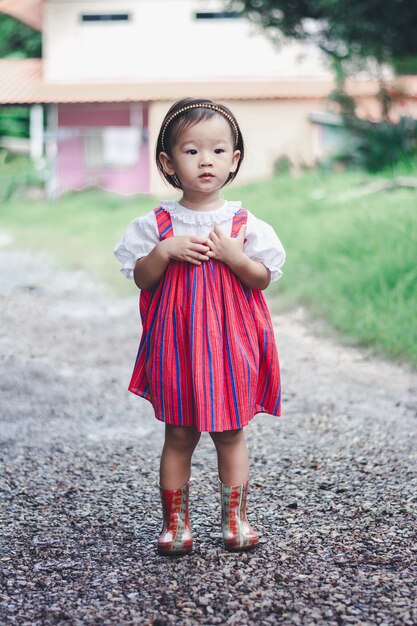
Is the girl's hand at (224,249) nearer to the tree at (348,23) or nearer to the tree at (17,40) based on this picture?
the tree at (348,23)

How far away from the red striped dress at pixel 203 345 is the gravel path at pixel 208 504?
44 cm

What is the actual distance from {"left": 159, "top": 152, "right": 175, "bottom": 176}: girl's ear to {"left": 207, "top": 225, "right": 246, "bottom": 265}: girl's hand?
0.25 meters

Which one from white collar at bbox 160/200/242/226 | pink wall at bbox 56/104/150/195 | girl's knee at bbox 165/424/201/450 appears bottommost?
pink wall at bbox 56/104/150/195

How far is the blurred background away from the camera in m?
11.7

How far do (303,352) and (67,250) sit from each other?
5984 mm

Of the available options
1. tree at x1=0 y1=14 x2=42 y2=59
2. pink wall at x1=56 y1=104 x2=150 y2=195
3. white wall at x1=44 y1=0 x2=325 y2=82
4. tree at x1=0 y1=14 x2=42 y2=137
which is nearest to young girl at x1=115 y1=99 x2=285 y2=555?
white wall at x1=44 y1=0 x2=325 y2=82

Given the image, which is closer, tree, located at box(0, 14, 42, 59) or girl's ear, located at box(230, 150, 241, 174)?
girl's ear, located at box(230, 150, 241, 174)

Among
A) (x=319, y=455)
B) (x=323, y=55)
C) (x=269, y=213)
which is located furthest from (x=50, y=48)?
(x=319, y=455)

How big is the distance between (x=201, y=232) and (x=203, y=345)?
12.9 inches

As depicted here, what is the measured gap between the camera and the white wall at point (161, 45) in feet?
65.8

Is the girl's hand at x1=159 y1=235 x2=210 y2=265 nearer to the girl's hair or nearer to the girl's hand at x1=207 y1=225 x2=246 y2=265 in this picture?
the girl's hand at x1=207 y1=225 x2=246 y2=265

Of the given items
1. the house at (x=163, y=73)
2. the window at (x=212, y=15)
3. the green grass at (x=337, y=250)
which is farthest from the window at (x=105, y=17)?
the green grass at (x=337, y=250)

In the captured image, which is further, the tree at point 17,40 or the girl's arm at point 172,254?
the tree at point 17,40

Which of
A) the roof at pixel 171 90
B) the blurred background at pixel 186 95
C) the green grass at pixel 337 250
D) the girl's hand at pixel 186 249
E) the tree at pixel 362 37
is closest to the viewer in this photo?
the girl's hand at pixel 186 249
